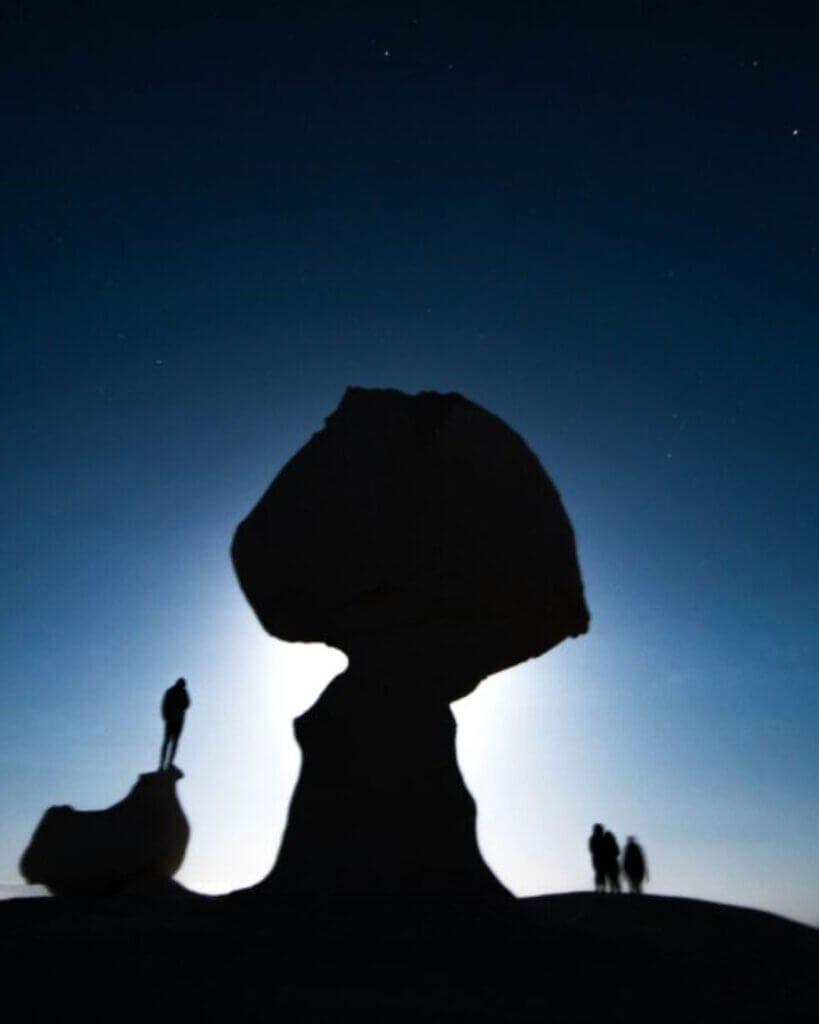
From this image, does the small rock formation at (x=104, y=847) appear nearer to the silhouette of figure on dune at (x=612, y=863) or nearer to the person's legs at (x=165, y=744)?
the person's legs at (x=165, y=744)

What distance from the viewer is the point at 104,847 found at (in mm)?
11578

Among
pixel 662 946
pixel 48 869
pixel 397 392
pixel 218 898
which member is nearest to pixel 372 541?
pixel 397 392

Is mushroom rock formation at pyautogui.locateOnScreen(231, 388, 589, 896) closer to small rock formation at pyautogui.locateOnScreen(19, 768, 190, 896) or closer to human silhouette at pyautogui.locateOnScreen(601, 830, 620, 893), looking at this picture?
small rock formation at pyautogui.locateOnScreen(19, 768, 190, 896)

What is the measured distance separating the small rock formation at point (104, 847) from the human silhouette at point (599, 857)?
7138mm

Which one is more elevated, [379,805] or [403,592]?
[403,592]

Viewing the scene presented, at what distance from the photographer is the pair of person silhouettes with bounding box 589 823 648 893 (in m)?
14.9

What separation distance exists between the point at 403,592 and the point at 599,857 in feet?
25.7

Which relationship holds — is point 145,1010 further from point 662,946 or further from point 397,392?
point 397,392

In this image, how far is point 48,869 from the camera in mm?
11430

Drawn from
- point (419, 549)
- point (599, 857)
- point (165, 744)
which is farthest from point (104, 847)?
point (599, 857)

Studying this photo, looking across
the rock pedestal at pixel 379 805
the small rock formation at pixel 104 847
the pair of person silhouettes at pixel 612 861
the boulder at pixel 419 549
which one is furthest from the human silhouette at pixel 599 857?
the small rock formation at pixel 104 847

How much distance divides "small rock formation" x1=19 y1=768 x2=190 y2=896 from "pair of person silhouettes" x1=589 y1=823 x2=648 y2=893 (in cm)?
718

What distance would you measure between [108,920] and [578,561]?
6.33 m

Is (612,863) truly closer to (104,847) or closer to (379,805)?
(379,805)
